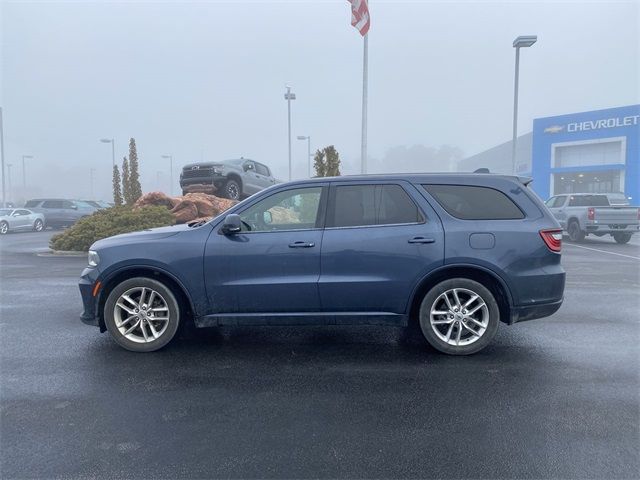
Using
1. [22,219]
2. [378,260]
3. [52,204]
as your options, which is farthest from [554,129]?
[378,260]

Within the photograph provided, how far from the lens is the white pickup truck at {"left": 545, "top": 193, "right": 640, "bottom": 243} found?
17.0m

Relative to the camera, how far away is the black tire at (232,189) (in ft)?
57.8

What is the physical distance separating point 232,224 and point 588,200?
60.6 ft

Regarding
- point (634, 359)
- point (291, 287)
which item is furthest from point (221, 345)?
point (634, 359)

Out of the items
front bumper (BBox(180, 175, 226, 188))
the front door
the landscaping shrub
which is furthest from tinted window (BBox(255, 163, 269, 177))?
the front door

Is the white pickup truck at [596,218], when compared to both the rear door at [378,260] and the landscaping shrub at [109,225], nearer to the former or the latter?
the landscaping shrub at [109,225]

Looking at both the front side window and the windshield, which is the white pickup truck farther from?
the front side window

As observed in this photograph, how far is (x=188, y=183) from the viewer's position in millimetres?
17641

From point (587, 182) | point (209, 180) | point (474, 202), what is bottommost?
point (474, 202)

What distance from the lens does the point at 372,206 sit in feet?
16.6

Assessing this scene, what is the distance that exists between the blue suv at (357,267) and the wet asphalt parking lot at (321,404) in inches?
15.8

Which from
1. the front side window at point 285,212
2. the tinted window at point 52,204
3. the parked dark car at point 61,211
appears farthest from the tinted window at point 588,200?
the tinted window at point 52,204

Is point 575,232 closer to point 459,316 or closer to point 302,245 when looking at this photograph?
point 459,316

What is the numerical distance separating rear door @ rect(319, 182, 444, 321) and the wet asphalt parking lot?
1.94 ft
